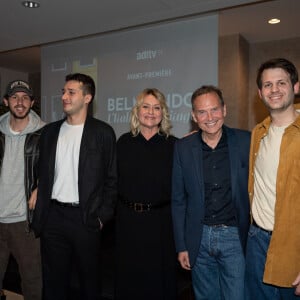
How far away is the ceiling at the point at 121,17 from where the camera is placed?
379cm

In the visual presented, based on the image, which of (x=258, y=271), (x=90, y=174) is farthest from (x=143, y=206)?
(x=258, y=271)

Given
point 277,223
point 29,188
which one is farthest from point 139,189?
point 277,223

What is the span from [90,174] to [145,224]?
0.46 m

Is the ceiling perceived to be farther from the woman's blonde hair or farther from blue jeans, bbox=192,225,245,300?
blue jeans, bbox=192,225,245,300

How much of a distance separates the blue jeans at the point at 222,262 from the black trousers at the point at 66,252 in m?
0.66

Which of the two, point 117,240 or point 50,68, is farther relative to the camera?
point 50,68

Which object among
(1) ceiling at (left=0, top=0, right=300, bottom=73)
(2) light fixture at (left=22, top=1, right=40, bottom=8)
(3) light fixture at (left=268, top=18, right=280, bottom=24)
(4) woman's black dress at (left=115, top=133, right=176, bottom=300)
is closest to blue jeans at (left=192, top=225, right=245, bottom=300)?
(4) woman's black dress at (left=115, top=133, right=176, bottom=300)

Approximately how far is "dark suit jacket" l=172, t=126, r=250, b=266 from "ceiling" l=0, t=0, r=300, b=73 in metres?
2.19

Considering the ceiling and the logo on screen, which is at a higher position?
the ceiling

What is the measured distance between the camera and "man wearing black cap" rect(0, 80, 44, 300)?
2.36 m

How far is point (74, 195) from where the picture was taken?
2.20m

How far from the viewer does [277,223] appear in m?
1.68

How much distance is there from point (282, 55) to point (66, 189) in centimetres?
422

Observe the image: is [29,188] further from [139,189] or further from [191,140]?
[191,140]
